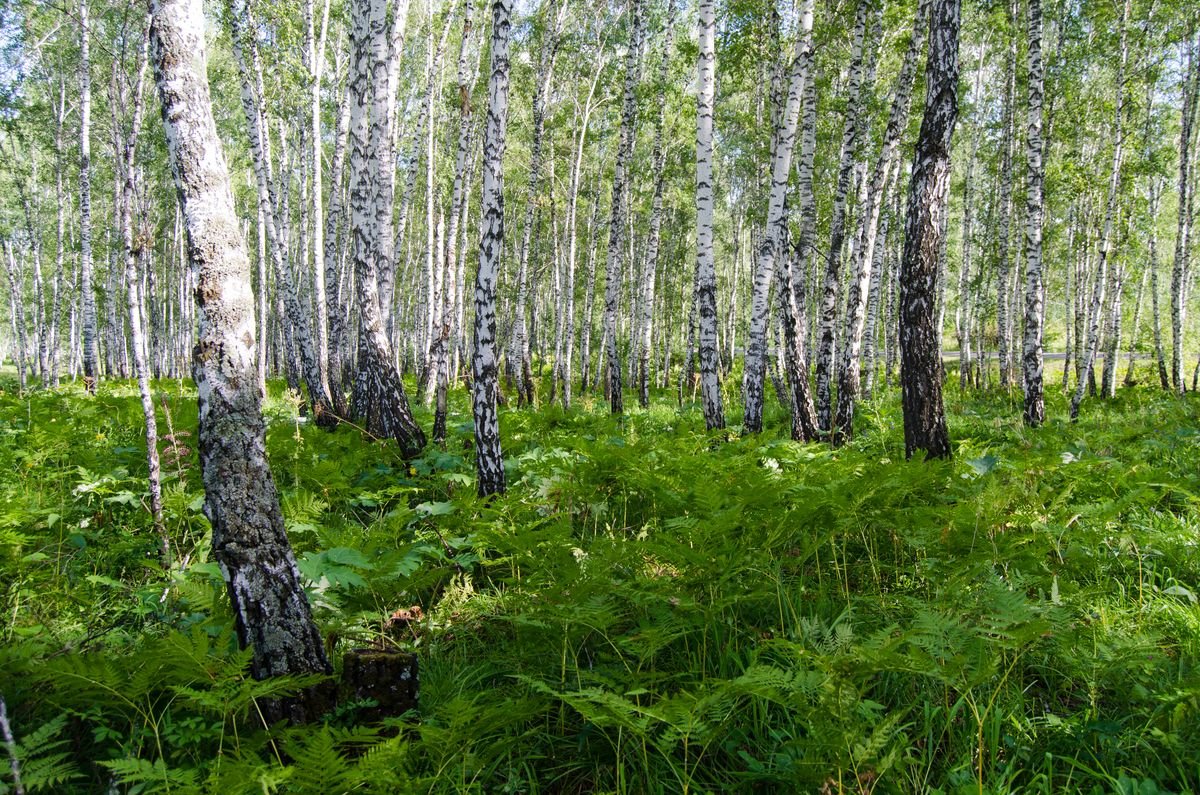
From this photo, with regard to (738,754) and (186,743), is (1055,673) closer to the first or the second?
(738,754)

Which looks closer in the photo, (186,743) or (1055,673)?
(186,743)

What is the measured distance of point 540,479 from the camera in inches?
196

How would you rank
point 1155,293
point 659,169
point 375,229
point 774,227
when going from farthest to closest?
point 1155,293 < point 659,169 < point 774,227 < point 375,229

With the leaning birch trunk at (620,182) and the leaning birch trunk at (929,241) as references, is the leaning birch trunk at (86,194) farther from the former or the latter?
the leaning birch trunk at (929,241)

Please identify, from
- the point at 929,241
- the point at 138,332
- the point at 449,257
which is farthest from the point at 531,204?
the point at 138,332

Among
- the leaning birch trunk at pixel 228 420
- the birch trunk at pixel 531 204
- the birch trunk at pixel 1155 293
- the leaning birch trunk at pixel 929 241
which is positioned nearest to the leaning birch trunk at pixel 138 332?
the leaning birch trunk at pixel 228 420

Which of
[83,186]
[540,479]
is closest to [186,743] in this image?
[540,479]

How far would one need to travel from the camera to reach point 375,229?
8.65 m

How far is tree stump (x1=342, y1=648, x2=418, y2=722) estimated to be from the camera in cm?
247

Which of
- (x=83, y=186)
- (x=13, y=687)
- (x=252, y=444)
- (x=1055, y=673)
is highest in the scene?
(x=83, y=186)

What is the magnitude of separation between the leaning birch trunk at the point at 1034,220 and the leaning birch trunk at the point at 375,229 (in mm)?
9869

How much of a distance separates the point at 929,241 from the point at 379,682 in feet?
19.9

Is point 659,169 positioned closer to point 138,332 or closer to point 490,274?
point 490,274

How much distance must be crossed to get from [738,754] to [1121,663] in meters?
1.52
